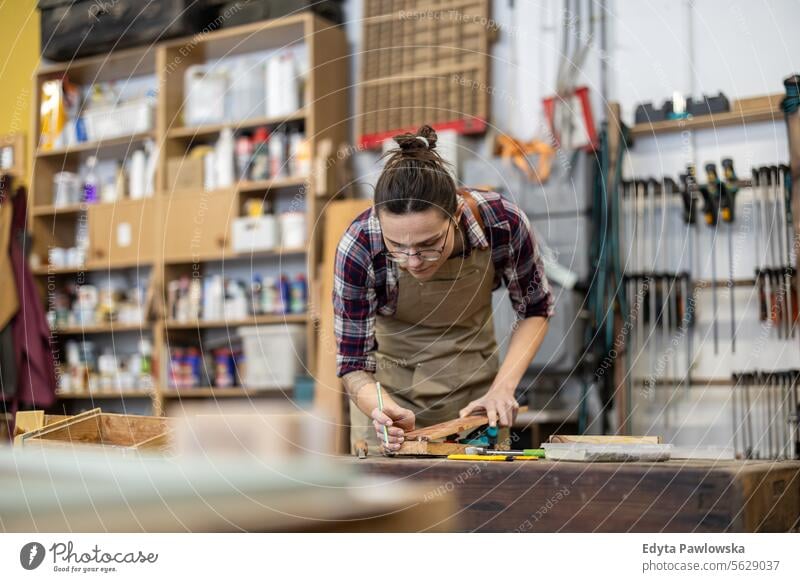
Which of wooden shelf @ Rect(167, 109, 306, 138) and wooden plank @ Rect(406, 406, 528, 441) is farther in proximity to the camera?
wooden shelf @ Rect(167, 109, 306, 138)

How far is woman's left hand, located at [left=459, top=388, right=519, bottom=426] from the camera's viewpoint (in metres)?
1.88

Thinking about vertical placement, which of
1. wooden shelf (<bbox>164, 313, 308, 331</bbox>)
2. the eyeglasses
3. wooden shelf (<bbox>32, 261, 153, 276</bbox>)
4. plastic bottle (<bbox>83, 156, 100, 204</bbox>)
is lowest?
wooden shelf (<bbox>164, 313, 308, 331</bbox>)

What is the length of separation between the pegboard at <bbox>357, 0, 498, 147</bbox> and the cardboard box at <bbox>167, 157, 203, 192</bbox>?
73 cm

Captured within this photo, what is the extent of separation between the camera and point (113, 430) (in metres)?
1.70

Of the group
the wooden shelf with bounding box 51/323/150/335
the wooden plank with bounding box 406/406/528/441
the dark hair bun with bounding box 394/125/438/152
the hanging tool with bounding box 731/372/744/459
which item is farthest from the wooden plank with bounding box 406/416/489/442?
the wooden shelf with bounding box 51/323/150/335

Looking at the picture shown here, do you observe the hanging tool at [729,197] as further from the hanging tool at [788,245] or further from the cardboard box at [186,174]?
the cardboard box at [186,174]

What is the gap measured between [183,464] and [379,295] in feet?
2.24

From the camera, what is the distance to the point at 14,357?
350 centimetres

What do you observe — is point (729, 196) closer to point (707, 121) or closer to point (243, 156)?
point (707, 121)

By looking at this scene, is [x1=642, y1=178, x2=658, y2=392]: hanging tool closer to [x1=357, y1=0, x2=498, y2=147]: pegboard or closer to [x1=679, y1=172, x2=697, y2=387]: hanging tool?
[x1=679, y1=172, x2=697, y2=387]: hanging tool

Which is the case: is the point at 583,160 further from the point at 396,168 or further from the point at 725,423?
the point at 396,168

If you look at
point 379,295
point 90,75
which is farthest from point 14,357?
point 379,295

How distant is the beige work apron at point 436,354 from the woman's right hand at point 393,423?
33 centimetres
